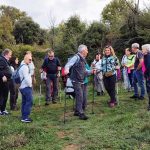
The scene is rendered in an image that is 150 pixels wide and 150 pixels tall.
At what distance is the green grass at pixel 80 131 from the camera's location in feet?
28.1

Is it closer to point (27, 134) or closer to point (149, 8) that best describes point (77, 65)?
point (27, 134)

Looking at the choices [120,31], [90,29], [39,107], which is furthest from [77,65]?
A: [90,29]

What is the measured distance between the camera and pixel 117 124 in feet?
34.1

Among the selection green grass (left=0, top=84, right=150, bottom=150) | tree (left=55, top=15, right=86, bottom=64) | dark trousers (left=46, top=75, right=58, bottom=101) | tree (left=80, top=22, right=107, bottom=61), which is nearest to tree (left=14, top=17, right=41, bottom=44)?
tree (left=55, top=15, right=86, bottom=64)

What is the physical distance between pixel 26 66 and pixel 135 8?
830 inches

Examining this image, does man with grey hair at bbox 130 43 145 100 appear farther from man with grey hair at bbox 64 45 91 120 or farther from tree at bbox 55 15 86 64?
tree at bbox 55 15 86 64

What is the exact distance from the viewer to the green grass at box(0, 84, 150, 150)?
858cm

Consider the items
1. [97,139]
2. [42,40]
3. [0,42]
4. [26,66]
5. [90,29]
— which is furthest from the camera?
[42,40]

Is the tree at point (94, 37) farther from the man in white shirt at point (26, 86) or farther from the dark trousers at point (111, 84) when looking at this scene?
the man in white shirt at point (26, 86)

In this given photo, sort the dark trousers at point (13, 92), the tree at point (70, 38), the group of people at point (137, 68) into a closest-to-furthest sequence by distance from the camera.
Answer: the group of people at point (137, 68) → the dark trousers at point (13, 92) → the tree at point (70, 38)

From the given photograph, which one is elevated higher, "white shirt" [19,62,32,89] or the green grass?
"white shirt" [19,62,32,89]

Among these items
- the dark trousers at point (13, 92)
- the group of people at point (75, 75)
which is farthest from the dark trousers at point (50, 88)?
the dark trousers at point (13, 92)

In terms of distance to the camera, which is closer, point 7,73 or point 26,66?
point 26,66

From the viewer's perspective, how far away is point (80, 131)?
988cm
